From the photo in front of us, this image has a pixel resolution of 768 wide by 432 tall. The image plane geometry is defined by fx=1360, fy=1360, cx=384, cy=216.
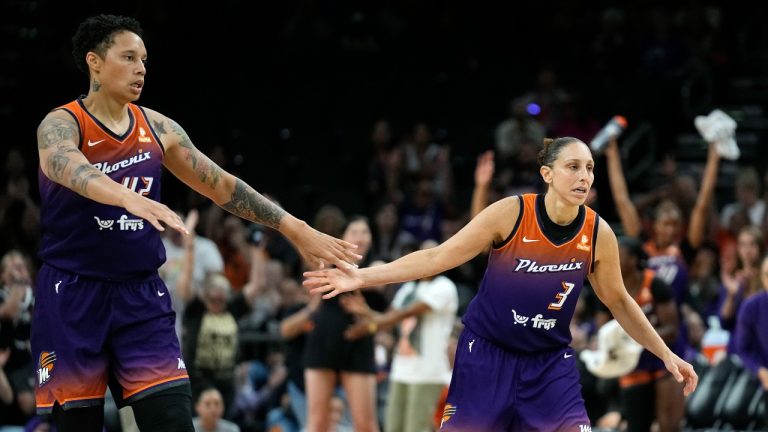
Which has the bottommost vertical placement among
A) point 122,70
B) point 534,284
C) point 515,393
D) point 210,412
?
point 210,412

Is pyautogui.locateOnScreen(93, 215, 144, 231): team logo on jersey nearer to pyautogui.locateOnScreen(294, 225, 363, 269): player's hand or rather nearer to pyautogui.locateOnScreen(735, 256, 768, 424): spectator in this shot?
pyautogui.locateOnScreen(294, 225, 363, 269): player's hand

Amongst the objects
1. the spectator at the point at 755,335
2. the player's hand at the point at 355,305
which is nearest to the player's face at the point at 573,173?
the player's hand at the point at 355,305

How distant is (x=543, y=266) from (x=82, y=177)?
2431 mm

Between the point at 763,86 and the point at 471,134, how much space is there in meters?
4.00

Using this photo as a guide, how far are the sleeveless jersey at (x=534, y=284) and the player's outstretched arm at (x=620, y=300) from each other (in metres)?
0.07

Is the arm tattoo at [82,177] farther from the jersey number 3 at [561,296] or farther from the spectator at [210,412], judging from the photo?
the spectator at [210,412]

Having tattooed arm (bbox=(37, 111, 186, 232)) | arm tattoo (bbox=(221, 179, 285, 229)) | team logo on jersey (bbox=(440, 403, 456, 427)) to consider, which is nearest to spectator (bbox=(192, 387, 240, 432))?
team logo on jersey (bbox=(440, 403, 456, 427))

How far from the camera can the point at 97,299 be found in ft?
20.5

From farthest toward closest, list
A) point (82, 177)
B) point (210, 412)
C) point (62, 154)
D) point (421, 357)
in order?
point (421, 357) → point (210, 412) → point (62, 154) → point (82, 177)

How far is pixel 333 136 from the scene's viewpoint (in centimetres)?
1742

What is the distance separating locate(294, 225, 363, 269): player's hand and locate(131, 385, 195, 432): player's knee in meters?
0.90

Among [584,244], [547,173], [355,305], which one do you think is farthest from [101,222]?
[355,305]

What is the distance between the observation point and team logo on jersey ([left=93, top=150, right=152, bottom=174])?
247 inches

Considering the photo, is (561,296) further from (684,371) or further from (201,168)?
(201,168)
